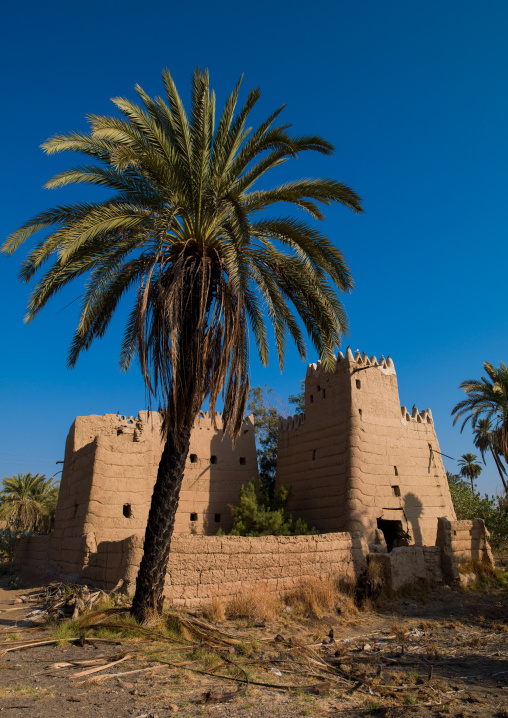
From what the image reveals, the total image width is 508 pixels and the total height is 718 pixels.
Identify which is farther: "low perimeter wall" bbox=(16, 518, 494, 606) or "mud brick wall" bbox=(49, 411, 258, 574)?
"mud brick wall" bbox=(49, 411, 258, 574)

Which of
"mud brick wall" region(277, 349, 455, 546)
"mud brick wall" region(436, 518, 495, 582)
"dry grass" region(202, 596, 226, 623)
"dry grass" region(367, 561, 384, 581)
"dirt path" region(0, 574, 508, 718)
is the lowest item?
"dirt path" region(0, 574, 508, 718)

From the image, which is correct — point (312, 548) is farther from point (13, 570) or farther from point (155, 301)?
point (13, 570)

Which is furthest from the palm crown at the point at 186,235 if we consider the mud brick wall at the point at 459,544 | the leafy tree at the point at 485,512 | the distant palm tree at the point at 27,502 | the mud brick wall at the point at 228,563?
the distant palm tree at the point at 27,502

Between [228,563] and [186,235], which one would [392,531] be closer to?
[228,563]

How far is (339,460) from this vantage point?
1641cm

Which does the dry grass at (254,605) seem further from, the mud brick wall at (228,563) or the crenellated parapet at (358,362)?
the crenellated parapet at (358,362)

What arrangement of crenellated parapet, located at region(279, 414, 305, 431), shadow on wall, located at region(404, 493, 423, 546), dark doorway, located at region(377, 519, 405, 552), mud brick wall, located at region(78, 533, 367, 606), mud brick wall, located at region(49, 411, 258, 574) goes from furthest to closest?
crenellated parapet, located at region(279, 414, 305, 431) → shadow on wall, located at region(404, 493, 423, 546) → dark doorway, located at region(377, 519, 405, 552) → mud brick wall, located at region(49, 411, 258, 574) → mud brick wall, located at region(78, 533, 367, 606)

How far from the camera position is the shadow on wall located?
16625 millimetres

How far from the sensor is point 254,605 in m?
10.6

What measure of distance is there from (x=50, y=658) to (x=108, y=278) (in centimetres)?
611

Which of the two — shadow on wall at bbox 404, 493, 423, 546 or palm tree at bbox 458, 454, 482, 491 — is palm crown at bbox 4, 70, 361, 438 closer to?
shadow on wall at bbox 404, 493, 423, 546

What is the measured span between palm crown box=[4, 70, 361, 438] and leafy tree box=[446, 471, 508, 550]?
1511cm

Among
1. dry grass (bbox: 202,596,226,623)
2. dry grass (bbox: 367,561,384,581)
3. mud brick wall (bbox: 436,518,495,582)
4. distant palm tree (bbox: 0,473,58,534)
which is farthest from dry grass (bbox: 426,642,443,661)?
distant palm tree (bbox: 0,473,58,534)

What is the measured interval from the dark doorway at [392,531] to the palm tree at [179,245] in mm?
9434
